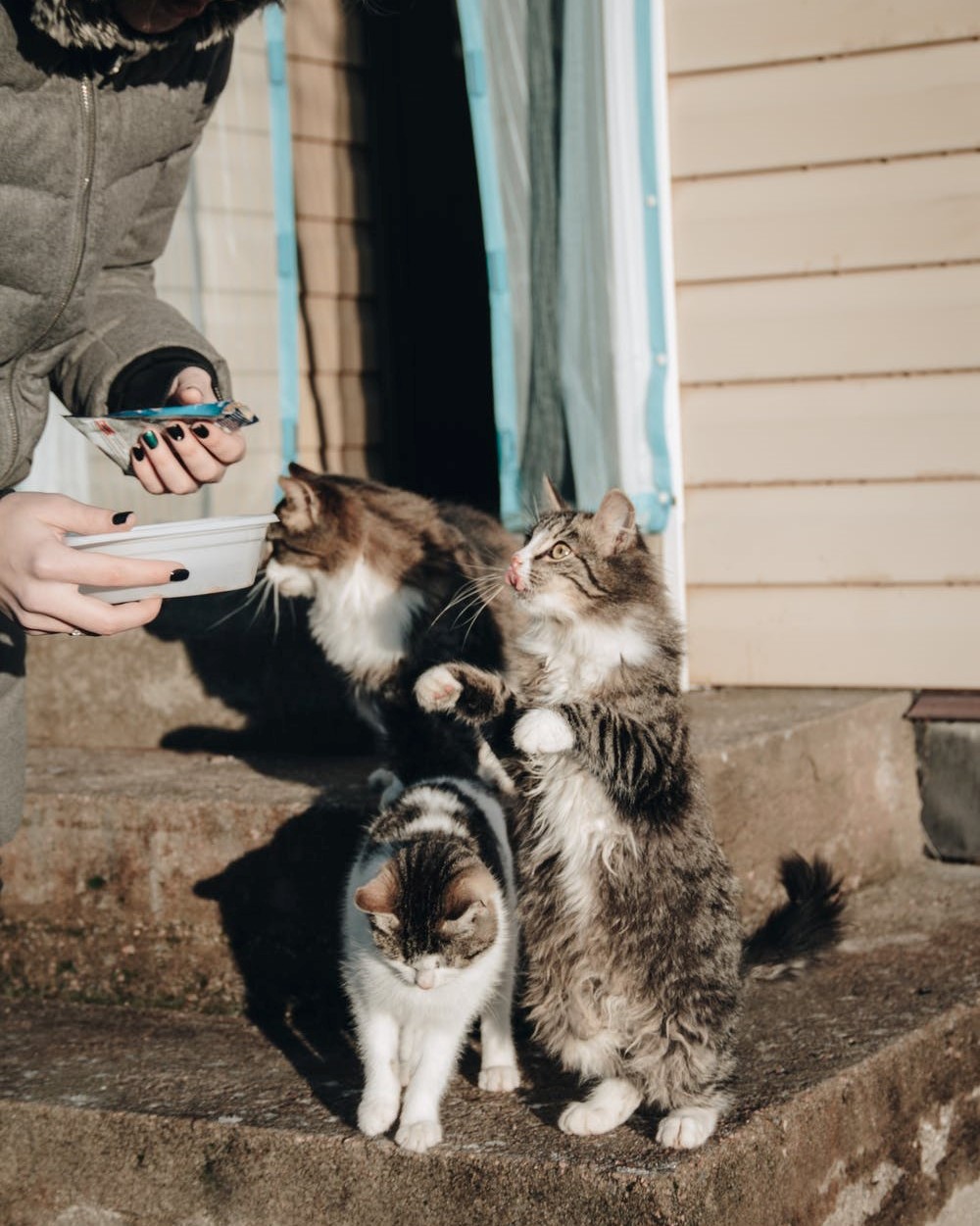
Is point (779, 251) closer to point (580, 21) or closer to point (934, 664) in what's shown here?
point (580, 21)

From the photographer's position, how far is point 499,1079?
2.80 m

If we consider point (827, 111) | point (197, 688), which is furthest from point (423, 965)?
point (827, 111)

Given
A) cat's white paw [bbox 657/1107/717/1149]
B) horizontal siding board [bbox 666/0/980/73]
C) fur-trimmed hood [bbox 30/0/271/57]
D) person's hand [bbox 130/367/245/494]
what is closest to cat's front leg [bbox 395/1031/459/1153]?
cat's white paw [bbox 657/1107/717/1149]

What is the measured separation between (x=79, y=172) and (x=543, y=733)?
1182 mm

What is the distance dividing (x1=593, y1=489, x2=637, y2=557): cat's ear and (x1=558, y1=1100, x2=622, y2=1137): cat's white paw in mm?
1029

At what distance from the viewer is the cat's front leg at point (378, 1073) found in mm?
2570

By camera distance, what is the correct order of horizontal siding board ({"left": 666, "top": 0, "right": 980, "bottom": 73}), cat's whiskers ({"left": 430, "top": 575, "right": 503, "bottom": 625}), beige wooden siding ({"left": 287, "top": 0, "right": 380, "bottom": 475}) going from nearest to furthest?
cat's whiskers ({"left": 430, "top": 575, "right": 503, "bottom": 625}) < horizontal siding board ({"left": 666, "top": 0, "right": 980, "bottom": 73}) < beige wooden siding ({"left": 287, "top": 0, "right": 380, "bottom": 475})

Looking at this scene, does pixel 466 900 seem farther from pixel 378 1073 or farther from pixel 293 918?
pixel 293 918

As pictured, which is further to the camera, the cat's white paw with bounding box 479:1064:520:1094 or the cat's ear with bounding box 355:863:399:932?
the cat's white paw with bounding box 479:1064:520:1094

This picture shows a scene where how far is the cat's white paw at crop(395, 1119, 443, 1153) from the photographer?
248 cm

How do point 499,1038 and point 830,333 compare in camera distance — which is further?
point 830,333

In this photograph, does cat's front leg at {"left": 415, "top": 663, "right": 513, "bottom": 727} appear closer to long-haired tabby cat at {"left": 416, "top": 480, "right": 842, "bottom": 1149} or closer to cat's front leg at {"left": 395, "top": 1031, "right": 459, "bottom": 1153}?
long-haired tabby cat at {"left": 416, "top": 480, "right": 842, "bottom": 1149}

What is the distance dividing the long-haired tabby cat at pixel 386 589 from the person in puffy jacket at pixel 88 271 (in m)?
1.02

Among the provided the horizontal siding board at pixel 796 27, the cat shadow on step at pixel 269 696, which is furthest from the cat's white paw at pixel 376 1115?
the horizontal siding board at pixel 796 27
